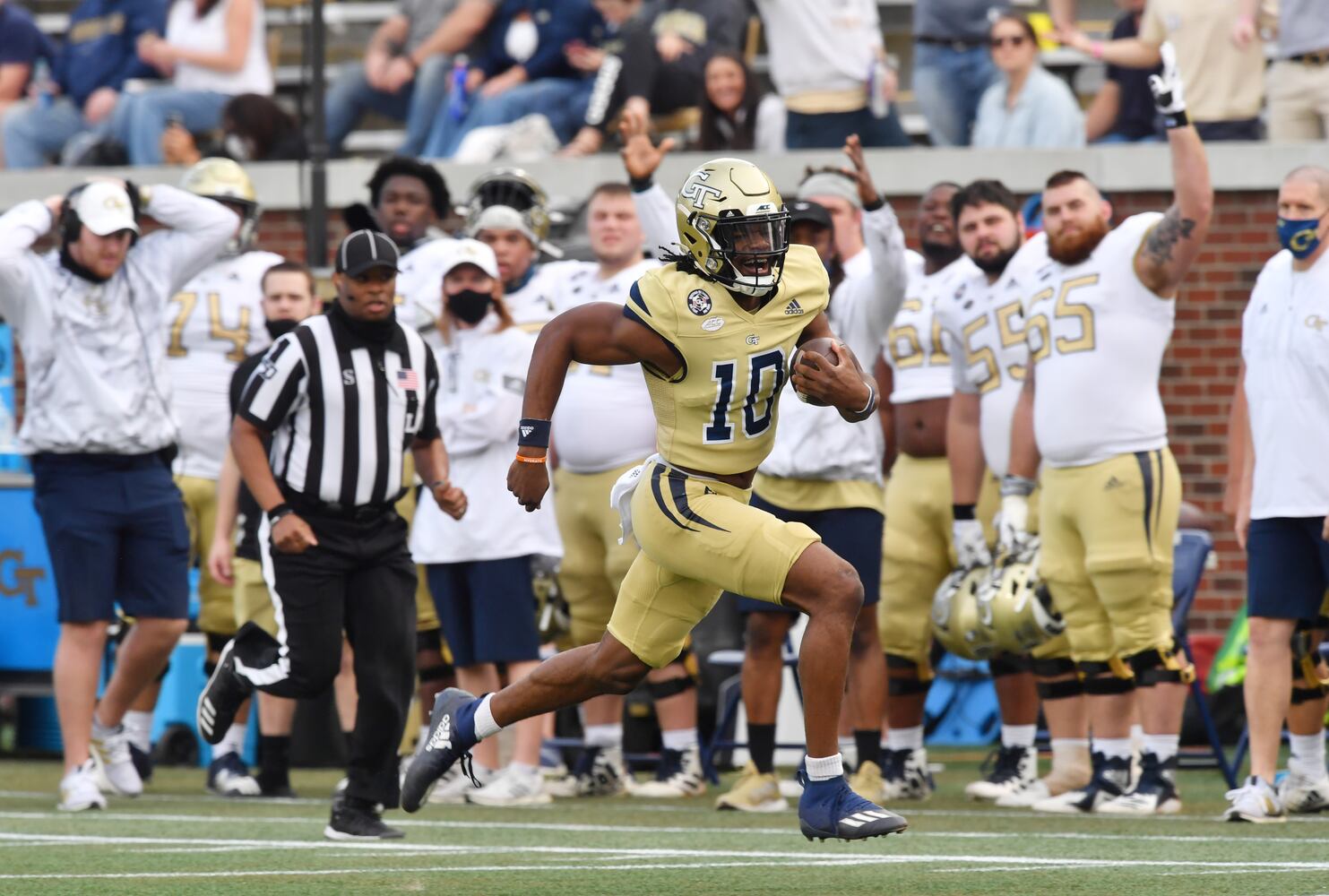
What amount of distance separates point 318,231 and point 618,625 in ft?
24.0

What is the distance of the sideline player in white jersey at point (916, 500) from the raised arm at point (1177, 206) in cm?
114

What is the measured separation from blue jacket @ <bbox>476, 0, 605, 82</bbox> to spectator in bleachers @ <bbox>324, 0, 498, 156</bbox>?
0.62 feet

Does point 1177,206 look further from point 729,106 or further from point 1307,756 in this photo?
point 729,106

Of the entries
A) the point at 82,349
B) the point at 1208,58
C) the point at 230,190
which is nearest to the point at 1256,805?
the point at 82,349

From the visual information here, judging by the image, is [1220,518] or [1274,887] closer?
[1274,887]

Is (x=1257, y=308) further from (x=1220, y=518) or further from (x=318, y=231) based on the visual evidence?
(x=318, y=231)

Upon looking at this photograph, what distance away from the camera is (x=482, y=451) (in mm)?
9336

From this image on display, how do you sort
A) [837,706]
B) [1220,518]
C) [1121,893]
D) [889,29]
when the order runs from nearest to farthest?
[1121,893]
[837,706]
[1220,518]
[889,29]

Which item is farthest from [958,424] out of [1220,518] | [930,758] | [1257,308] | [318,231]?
[318,231]

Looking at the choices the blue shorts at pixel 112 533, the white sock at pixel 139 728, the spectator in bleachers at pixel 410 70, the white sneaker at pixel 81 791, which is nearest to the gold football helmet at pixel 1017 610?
the blue shorts at pixel 112 533

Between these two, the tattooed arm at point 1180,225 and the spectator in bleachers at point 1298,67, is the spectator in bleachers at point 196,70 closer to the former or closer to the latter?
the spectator in bleachers at point 1298,67

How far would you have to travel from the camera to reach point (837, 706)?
6.06 metres

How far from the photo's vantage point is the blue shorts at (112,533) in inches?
347

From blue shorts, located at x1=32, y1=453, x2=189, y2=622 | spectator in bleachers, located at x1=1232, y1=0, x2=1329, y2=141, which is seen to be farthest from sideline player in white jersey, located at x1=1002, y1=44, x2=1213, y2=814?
spectator in bleachers, located at x1=1232, y1=0, x2=1329, y2=141
